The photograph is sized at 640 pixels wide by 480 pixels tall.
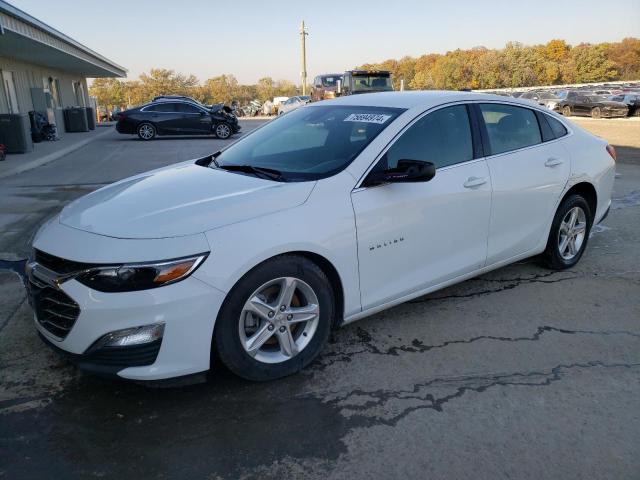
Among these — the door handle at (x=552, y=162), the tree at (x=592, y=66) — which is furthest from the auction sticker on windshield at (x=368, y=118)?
the tree at (x=592, y=66)

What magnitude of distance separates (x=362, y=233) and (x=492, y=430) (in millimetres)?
1260

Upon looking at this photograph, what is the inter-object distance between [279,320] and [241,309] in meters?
0.28

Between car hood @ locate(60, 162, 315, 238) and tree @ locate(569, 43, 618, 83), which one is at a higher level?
tree @ locate(569, 43, 618, 83)

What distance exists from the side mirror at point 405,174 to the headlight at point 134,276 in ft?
4.20

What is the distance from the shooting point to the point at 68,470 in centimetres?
231

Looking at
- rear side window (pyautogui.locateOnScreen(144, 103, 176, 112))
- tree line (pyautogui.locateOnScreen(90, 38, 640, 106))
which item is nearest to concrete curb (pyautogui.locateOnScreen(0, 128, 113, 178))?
rear side window (pyautogui.locateOnScreen(144, 103, 176, 112))

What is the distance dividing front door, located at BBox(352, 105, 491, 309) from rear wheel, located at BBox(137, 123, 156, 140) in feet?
60.1

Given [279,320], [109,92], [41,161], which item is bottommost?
[41,161]

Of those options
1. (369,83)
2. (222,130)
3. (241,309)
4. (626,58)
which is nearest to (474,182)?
(241,309)

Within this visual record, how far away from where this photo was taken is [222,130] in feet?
67.8

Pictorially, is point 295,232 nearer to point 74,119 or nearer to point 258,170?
point 258,170

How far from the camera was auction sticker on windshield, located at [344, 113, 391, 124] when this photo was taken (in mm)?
3541

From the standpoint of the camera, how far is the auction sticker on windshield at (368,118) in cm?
354

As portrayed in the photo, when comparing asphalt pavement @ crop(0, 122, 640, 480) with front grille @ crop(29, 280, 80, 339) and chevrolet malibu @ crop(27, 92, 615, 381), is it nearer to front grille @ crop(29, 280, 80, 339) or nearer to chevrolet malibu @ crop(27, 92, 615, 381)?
chevrolet malibu @ crop(27, 92, 615, 381)
